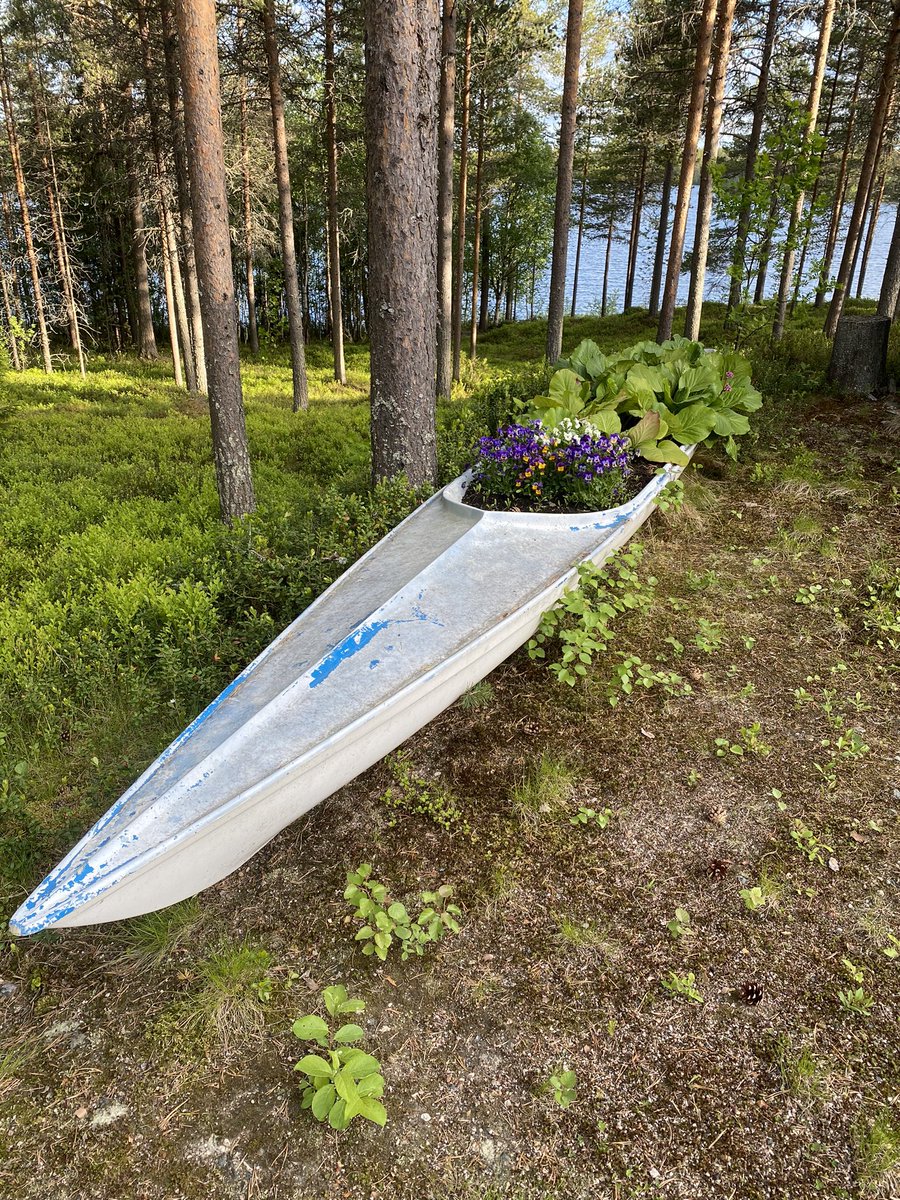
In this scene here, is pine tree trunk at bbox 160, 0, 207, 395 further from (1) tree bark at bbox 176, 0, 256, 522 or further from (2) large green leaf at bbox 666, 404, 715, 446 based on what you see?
(2) large green leaf at bbox 666, 404, 715, 446

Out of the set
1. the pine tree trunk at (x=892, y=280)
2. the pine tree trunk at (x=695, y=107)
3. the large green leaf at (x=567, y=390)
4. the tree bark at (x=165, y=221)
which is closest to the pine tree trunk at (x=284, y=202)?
the tree bark at (x=165, y=221)

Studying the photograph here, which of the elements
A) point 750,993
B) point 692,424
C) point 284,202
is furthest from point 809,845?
point 284,202

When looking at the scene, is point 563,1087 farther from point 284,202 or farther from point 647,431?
point 284,202

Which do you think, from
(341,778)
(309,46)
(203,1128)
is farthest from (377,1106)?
(309,46)

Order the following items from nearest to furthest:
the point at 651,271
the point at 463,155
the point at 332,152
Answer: the point at 332,152 < the point at 463,155 < the point at 651,271

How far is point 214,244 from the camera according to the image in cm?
568

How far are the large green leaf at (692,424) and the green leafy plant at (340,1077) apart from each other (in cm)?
524

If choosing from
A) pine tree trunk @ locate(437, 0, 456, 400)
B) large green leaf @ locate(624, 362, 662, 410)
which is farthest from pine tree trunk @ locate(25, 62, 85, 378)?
large green leaf @ locate(624, 362, 662, 410)

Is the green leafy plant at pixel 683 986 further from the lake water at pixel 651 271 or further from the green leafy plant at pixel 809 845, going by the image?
the lake water at pixel 651 271

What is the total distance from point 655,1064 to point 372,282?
5347 mm

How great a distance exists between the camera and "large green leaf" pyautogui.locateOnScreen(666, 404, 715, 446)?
607 cm

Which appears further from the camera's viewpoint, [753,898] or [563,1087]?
[753,898]

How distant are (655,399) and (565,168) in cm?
616

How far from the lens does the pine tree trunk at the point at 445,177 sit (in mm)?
10789
